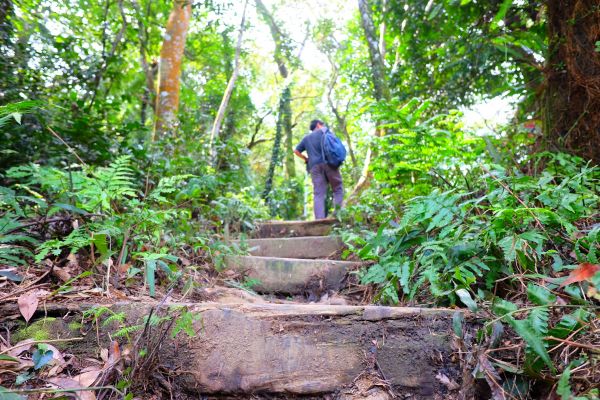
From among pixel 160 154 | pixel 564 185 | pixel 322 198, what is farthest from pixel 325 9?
pixel 564 185

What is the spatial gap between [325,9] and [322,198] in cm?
1307

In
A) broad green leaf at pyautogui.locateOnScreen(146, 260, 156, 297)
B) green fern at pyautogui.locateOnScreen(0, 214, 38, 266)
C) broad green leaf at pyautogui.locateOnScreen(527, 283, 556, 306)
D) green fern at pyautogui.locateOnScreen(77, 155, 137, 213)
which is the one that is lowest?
broad green leaf at pyautogui.locateOnScreen(527, 283, 556, 306)

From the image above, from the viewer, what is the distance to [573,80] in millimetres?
3395

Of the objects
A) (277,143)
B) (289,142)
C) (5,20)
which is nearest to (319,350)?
(5,20)

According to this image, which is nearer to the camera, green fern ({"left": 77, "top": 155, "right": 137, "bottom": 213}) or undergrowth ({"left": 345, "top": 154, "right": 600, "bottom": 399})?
undergrowth ({"left": 345, "top": 154, "right": 600, "bottom": 399})

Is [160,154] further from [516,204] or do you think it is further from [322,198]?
[516,204]

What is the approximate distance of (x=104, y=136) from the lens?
4.46m

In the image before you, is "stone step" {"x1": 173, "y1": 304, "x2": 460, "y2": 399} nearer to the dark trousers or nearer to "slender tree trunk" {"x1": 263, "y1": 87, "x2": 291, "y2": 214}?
the dark trousers

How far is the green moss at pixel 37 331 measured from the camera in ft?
5.30

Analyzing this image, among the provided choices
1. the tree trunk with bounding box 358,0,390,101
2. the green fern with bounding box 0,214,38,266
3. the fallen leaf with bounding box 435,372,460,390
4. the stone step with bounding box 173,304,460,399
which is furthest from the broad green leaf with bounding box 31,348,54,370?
the tree trunk with bounding box 358,0,390,101

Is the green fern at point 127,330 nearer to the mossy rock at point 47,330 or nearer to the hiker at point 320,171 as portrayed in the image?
the mossy rock at point 47,330

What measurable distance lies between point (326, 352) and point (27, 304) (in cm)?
127

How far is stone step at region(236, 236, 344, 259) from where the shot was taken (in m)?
4.32

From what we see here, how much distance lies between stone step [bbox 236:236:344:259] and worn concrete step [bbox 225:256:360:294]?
938mm
